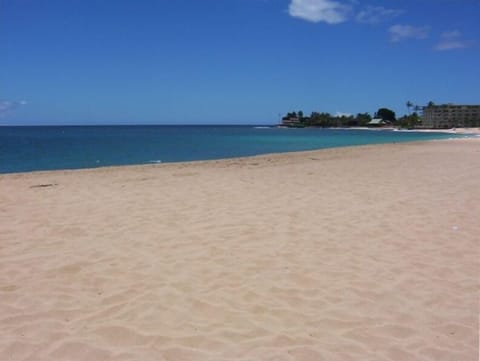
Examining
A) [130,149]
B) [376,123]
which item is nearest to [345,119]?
[376,123]

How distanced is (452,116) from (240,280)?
527 ft

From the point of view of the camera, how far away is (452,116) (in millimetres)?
144500

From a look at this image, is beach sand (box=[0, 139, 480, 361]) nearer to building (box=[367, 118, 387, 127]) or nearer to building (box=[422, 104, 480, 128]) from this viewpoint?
building (box=[422, 104, 480, 128])

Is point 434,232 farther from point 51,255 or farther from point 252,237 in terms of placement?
point 51,255

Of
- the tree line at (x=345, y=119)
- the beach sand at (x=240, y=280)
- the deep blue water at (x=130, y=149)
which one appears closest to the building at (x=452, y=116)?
the tree line at (x=345, y=119)

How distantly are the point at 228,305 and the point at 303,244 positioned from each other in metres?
1.80

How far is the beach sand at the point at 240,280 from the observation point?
282 centimetres

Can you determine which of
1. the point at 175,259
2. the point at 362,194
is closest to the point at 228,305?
the point at 175,259

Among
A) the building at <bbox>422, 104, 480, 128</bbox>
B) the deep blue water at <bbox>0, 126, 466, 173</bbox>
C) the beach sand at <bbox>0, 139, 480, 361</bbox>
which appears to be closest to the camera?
the beach sand at <bbox>0, 139, 480, 361</bbox>

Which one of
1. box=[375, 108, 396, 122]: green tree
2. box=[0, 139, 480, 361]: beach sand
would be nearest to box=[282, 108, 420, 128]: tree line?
box=[375, 108, 396, 122]: green tree

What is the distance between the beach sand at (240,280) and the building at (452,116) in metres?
154

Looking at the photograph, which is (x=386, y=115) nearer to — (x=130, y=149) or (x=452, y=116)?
(x=452, y=116)

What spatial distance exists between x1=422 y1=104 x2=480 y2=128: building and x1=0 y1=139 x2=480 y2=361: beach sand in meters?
154

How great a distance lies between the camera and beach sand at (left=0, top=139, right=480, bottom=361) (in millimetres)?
2816
